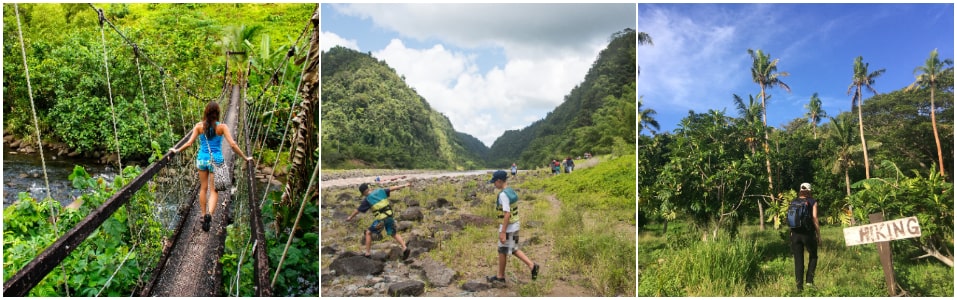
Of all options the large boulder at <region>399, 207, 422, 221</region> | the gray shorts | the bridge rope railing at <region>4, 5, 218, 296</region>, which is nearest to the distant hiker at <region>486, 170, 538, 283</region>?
the gray shorts

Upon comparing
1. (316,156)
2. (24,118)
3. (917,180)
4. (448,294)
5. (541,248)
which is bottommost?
(448,294)

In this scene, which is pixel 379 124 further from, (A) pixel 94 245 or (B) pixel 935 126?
(B) pixel 935 126

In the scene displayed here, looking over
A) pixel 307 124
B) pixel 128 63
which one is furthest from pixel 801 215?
pixel 128 63

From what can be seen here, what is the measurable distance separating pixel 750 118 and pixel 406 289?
320 centimetres

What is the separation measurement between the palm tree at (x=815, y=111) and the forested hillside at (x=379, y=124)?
280 cm

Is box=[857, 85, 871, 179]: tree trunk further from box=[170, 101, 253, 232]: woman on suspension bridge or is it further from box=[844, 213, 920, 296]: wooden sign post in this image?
box=[170, 101, 253, 232]: woman on suspension bridge

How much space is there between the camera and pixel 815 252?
167 inches

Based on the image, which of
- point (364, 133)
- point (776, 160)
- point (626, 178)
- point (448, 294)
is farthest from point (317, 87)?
point (776, 160)

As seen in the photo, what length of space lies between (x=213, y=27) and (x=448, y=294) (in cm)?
423

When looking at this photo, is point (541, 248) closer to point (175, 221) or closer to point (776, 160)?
point (776, 160)

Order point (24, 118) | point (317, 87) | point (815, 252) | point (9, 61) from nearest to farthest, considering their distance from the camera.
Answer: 1. point (317, 87)
2. point (815, 252)
3. point (24, 118)
4. point (9, 61)

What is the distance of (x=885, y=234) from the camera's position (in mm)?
4230

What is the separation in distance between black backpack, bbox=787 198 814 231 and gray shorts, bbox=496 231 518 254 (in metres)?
2.24

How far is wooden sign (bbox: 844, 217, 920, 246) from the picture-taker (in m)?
4.25
